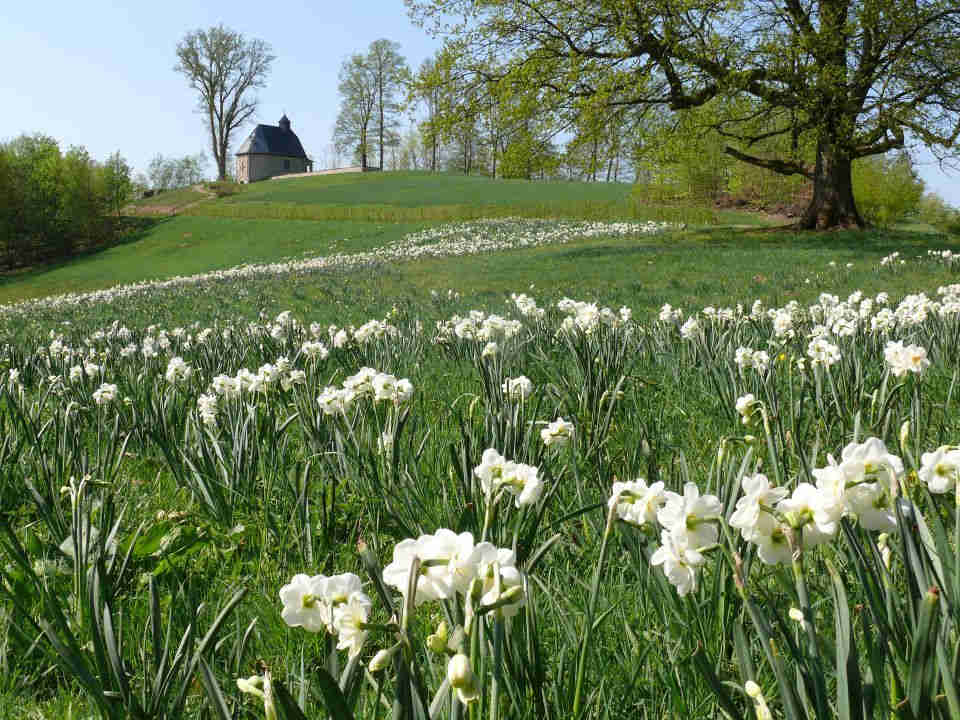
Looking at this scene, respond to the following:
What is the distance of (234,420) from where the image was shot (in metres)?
2.89

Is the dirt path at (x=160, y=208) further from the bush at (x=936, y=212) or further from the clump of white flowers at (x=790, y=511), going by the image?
the clump of white flowers at (x=790, y=511)

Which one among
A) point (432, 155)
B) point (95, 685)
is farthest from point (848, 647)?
point (432, 155)

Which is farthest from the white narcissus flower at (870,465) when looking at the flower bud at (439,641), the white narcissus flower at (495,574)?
the flower bud at (439,641)

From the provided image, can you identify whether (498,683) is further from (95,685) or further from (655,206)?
(655,206)

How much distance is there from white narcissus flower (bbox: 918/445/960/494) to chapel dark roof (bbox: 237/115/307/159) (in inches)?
3816

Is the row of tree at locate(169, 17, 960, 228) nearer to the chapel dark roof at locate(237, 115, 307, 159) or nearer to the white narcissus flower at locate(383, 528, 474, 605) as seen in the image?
the white narcissus flower at locate(383, 528, 474, 605)

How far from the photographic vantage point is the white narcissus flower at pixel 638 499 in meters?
1.12

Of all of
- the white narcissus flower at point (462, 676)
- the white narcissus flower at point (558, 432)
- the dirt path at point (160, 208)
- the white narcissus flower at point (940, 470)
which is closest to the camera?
the white narcissus flower at point (462, 676)

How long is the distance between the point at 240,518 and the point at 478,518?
1083mm

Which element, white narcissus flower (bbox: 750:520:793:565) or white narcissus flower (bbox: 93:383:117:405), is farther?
white narcissus flower (bbox: 93:383:117:405)

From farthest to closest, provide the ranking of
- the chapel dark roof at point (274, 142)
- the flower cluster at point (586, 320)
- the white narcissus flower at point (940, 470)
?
the chapel dark roof at point (274, 142), the flower cluster at point (586, 320), the white narcissus flower at point (940, 470)

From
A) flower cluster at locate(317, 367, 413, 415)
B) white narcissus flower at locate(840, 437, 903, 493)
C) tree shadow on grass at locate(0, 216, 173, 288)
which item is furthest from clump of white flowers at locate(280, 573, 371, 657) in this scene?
tree shadow on grass at locate(0, 216, 173, 288)

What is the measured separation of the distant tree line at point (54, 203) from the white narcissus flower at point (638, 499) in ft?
160

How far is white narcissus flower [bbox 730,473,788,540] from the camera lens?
0.96 metres
